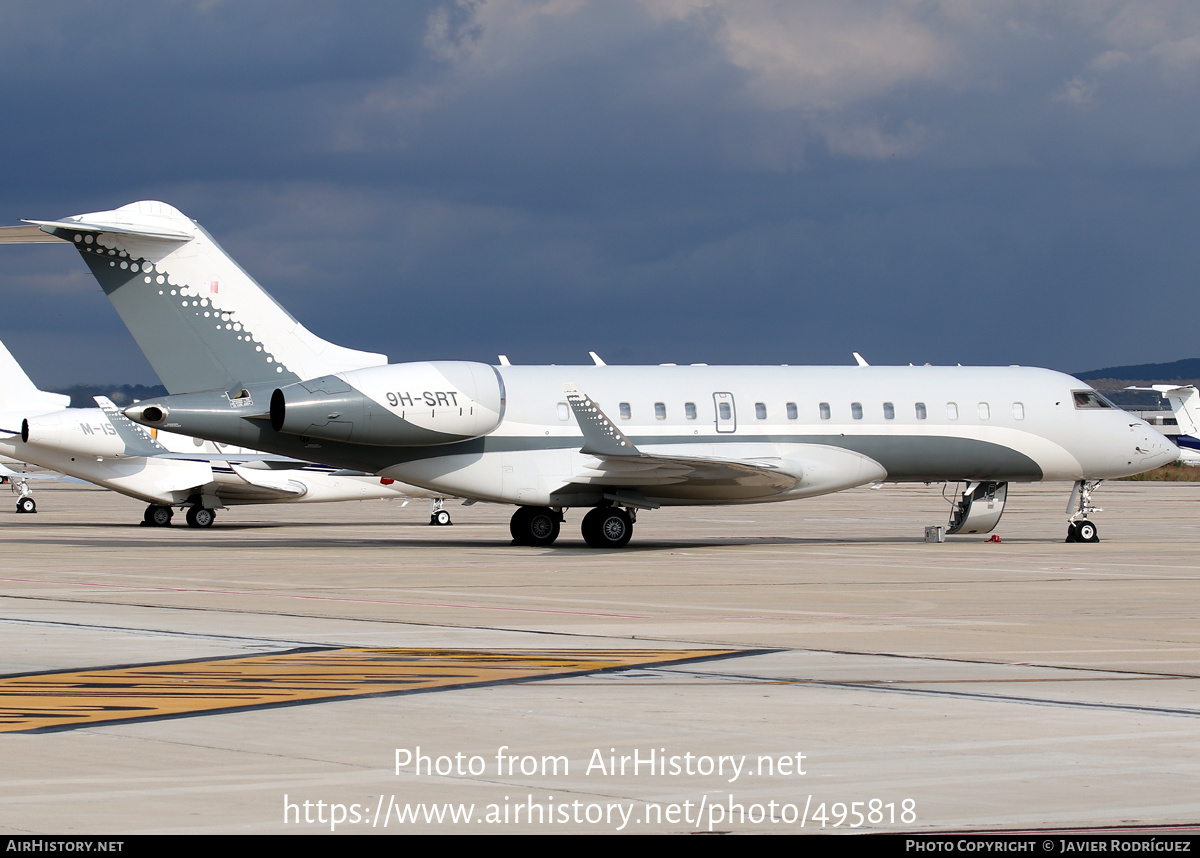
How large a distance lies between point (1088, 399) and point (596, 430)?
40.9 ft

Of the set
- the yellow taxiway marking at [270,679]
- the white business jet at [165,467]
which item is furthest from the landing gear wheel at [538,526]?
the yellow taxiway marking at [270,679]

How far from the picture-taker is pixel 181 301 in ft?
92.4

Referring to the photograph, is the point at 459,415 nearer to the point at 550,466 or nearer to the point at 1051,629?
the point at 550,466

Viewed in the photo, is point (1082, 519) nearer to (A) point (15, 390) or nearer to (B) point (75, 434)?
(B) point (75, 434)

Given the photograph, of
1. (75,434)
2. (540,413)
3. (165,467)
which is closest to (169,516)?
(165,467)

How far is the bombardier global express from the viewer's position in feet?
90.8

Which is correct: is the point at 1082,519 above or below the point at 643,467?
below

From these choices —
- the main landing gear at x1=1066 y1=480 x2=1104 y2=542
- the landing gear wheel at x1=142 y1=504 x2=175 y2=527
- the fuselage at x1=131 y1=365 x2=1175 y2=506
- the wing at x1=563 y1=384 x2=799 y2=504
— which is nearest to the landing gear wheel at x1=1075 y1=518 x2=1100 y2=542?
the main landing gear at x1=1066 y1=480 x2=1104 y2=542

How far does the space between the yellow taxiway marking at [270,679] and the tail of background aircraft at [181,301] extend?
16443mm

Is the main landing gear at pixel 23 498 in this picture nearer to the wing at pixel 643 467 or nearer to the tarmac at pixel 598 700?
the wing at pixel 643 467

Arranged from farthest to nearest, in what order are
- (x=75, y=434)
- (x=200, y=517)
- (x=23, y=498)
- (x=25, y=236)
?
(x=23, y=498) < (x=200, y=517) < (x=75, y=434) < (x=25, y=236)

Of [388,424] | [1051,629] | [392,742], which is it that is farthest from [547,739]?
[388,424]

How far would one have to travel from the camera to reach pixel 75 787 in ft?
23.1

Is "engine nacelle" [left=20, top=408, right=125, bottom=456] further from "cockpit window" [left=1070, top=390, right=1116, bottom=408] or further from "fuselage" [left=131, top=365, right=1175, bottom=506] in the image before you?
"cockpit window" [left=1070, top=390, right=1116, bottom=408]
